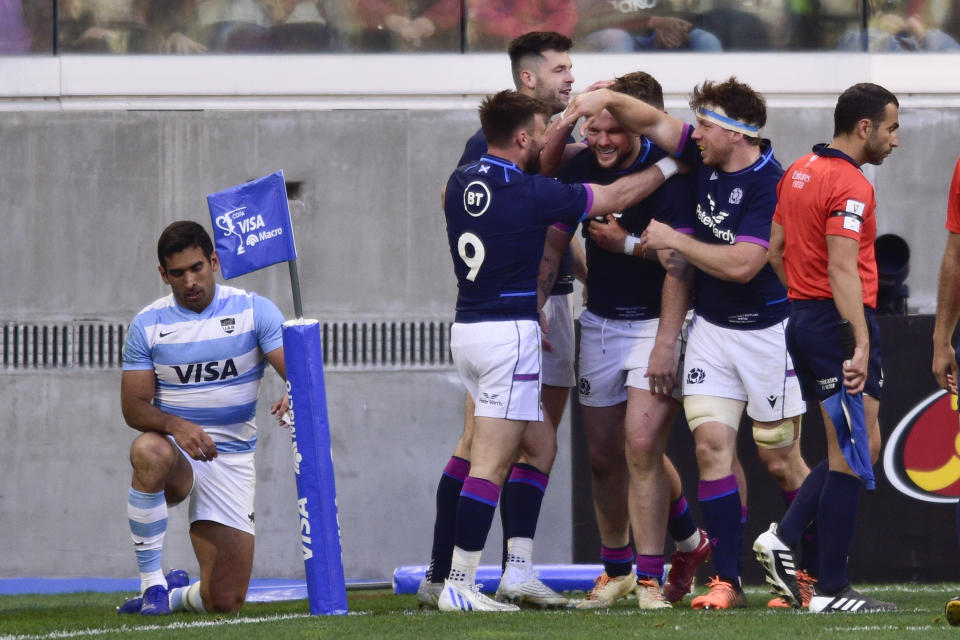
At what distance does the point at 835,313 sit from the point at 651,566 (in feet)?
4.01

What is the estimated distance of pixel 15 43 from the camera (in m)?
10.4

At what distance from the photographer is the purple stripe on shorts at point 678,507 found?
6.07 m

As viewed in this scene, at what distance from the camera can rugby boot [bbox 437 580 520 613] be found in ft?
17.2

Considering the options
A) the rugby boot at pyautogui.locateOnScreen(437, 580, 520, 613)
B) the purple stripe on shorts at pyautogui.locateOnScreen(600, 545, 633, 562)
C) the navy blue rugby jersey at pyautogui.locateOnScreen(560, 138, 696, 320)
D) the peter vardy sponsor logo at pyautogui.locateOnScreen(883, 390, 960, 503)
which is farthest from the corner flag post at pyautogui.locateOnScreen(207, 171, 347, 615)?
the peter vardy sponsor logo at pyautogui.locateOnScreen(883, 390, 960, 503)

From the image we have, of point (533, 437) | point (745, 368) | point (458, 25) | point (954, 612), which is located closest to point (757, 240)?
point (745, 368)

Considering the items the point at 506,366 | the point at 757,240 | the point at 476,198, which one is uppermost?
the point at 476,198

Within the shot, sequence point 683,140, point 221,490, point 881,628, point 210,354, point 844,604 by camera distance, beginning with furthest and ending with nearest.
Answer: point 221,490 < point 210,354 < point 683,140 < point 844,604 < point 881,628

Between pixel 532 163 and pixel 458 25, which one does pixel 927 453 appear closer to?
pixel 532 163

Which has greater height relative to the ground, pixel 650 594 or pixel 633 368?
pixel 633 368

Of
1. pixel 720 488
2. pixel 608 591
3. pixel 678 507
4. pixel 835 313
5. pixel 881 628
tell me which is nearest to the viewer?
pixel 881 628

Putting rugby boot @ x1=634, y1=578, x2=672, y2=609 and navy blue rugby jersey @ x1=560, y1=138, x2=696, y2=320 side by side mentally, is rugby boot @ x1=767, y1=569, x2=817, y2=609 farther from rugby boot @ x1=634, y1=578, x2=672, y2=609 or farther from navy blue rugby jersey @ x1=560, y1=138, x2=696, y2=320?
navy blue rugby jersey @ x1=560, y1=138, x2=696, y2=320

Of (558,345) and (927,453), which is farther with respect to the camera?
(927,453)

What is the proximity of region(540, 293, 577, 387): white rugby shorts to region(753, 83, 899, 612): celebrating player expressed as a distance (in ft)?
3.60

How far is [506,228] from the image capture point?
5.38m
